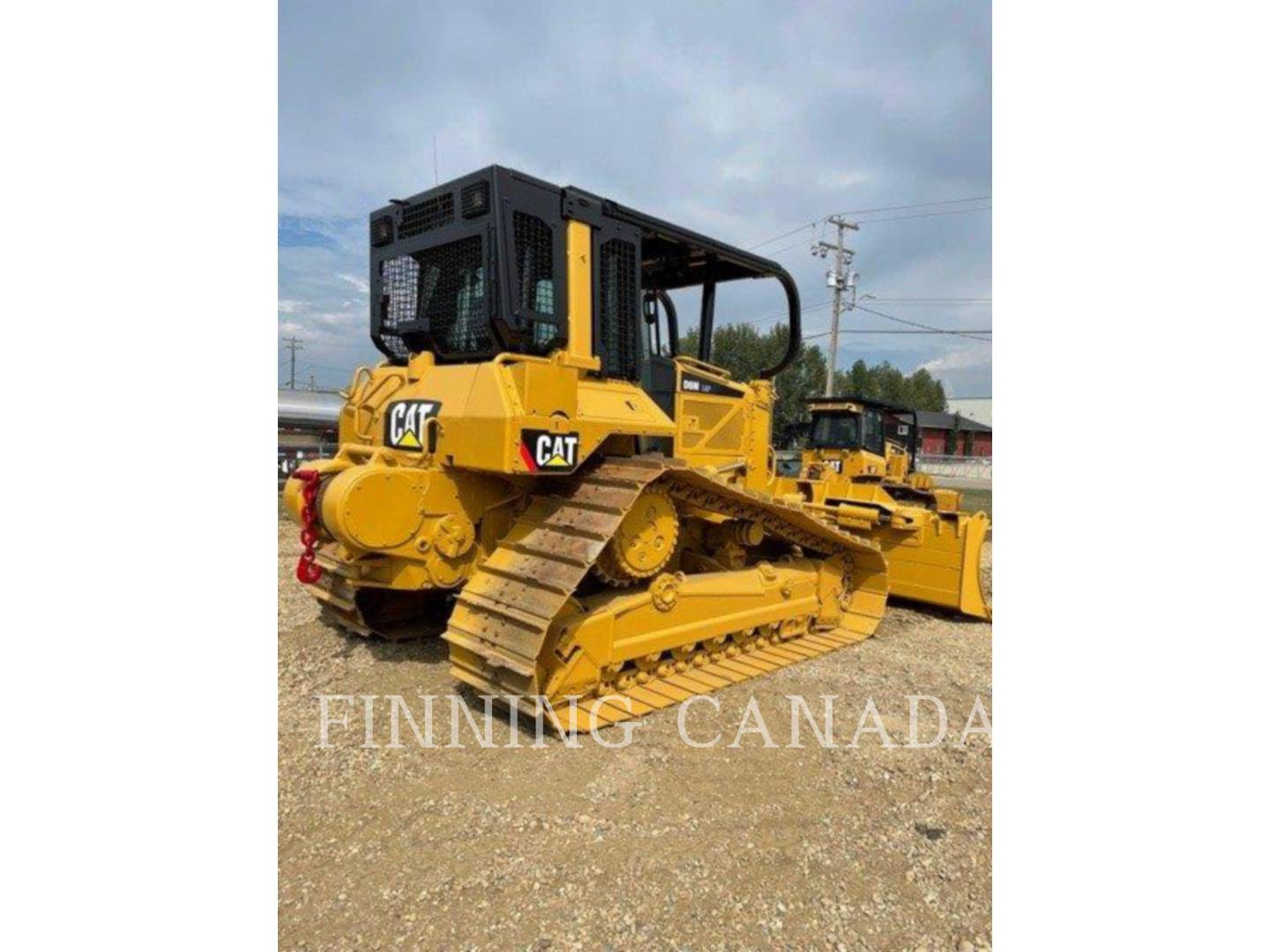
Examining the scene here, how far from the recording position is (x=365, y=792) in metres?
3.35

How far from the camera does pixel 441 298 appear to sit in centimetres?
492

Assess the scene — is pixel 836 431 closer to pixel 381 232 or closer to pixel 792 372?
pixel 381 232

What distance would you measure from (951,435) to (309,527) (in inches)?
2356

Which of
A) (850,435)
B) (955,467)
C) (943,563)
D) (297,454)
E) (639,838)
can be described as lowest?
(639,838)

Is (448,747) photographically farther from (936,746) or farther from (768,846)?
(936,746)

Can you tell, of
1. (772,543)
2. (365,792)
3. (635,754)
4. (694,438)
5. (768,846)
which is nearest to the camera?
(768,846)

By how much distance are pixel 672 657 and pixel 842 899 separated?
2249 millimetres

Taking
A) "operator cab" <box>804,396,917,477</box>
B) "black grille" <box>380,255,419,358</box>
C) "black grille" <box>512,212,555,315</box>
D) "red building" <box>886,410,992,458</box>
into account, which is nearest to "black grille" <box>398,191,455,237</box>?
"black grille" <box>380,255,419,358</box>

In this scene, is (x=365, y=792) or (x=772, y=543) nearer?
(x=365, y=792)

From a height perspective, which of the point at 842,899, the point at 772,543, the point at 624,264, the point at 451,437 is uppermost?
the point at 624,264

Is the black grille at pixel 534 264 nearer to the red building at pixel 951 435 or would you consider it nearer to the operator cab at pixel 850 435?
the operator cab at pixel 850 435

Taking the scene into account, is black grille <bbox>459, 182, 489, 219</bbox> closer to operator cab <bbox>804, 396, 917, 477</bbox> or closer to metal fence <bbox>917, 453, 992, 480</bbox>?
operator cab <bbox>804, 396, 917, 477</bbox>

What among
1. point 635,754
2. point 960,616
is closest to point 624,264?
point 635,754

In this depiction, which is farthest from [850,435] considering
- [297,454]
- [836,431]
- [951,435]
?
[951,435]
